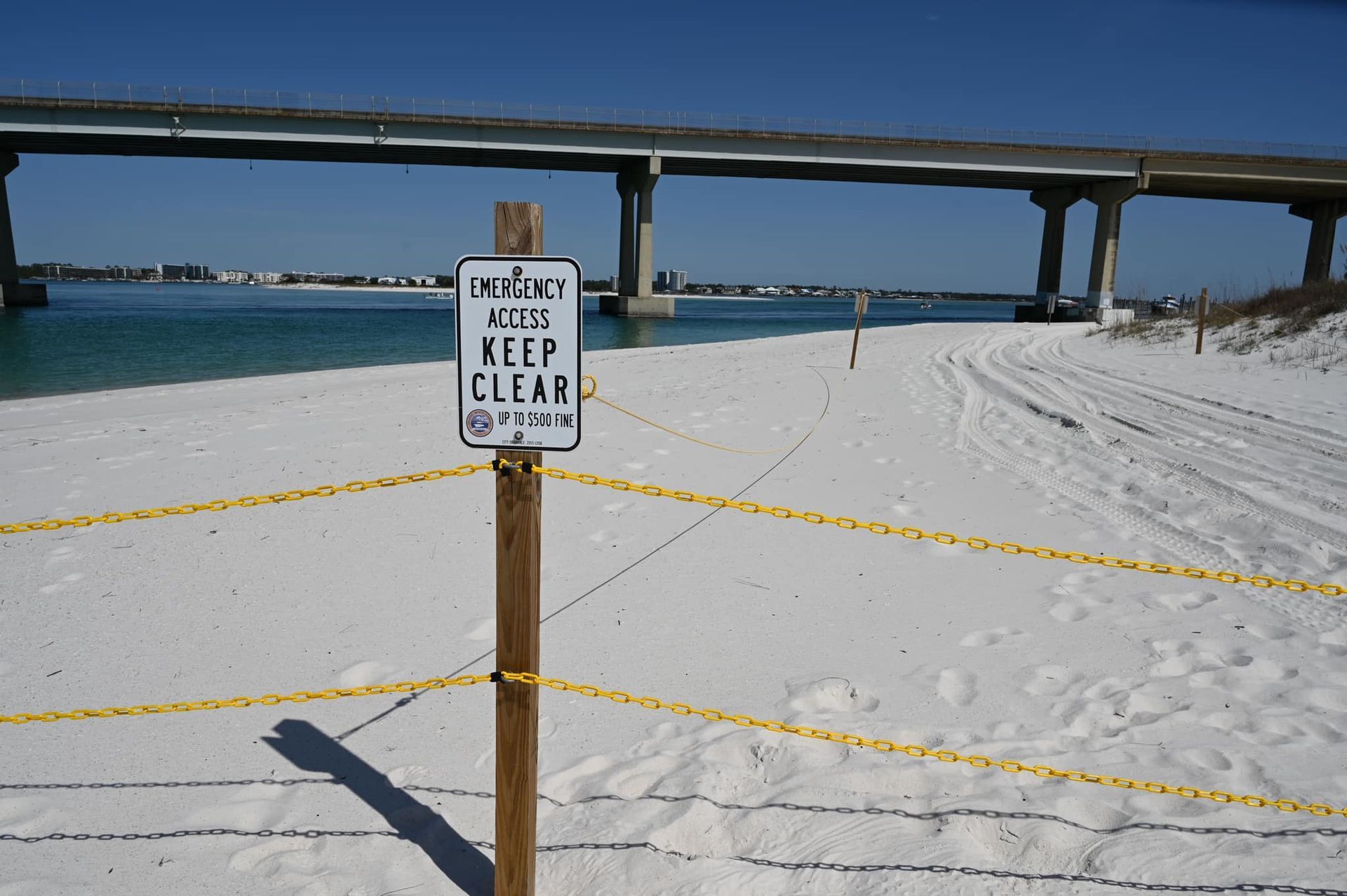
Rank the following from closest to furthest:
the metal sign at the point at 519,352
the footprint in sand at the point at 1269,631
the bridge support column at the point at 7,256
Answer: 1. the metal sign at the point at 519,352
2. the footprint in sand at the point at 1269,631
3. the bridge support column at the point at 7,256

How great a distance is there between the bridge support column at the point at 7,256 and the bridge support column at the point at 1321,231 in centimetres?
8496

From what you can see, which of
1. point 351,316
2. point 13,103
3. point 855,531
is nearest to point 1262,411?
point 855,531

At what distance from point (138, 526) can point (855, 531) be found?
5.08 meters

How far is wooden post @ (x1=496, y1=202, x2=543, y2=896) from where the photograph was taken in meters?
2.17

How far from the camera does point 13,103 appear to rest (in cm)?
3803

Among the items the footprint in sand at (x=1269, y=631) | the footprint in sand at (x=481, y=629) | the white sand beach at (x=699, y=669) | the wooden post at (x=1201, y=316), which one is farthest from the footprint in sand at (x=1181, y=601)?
the wooden post at (x=1201, y=316)

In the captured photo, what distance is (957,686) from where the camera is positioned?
146 inches

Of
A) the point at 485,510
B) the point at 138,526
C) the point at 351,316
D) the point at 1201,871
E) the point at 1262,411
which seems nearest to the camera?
the point at 1201,871

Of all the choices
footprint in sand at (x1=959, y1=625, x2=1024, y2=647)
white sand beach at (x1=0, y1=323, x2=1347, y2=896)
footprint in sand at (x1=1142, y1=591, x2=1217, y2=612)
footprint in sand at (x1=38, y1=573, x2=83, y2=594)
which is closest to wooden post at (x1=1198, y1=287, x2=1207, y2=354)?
white sand beach at (x1=0, y1=323, x2=1347, y2=896)

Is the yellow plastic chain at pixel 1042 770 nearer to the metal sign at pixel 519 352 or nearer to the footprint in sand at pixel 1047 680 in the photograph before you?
the footprint in sand at pixel 1047 680

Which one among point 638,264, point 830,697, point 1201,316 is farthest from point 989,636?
point 638,264

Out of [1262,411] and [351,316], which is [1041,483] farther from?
[351,316]

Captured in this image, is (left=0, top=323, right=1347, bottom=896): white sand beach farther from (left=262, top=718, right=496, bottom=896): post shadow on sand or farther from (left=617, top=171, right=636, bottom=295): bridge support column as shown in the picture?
(left=617, top=171, right=636, bottom=295): bridge support column

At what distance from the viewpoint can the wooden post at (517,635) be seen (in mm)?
2166
